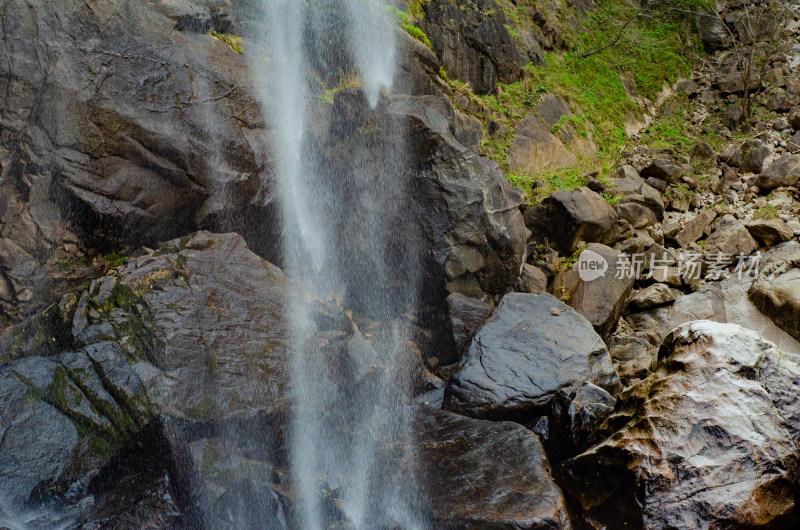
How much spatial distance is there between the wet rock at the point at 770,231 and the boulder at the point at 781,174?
1766 mm

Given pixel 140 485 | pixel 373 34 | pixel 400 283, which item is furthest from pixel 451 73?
pixel 140 485

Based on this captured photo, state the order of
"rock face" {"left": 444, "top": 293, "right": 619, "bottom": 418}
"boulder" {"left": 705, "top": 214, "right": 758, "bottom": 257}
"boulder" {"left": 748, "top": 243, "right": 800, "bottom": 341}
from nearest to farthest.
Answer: "rock face" {"left": 444, "top": 293, "right": 619, "bottom": 418} → "boulder" {"left": 748, "top": 243, "right": 800, "bottom": 341} → "boulder" {"left": 705, "top": 214, "right": 758, "bottom": 257}

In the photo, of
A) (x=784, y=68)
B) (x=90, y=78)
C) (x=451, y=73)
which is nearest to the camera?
(x=90, y=78)

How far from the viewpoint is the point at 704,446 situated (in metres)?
4.89

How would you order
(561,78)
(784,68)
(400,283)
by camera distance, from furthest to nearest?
(784,68), (561,78), (400,283)

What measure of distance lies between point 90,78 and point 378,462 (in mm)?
6046

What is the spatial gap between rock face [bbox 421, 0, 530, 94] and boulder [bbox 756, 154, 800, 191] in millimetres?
6158

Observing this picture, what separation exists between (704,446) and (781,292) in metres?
5.37

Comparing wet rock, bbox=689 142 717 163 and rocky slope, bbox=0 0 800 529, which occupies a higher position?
wet rock, bbox=689 142 717 163

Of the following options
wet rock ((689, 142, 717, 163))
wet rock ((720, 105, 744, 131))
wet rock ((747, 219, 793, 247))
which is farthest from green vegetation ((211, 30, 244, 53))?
wet rock ((720, 105, 744, 131))

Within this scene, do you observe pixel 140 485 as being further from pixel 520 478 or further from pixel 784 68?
pixel 784 68

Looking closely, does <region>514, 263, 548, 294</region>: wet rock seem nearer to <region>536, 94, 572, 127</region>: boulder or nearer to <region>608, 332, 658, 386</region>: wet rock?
<region>608, 332, 658, 386</region>: wet rock

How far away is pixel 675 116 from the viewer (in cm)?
1662

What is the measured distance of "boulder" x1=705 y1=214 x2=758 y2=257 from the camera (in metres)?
10.3
